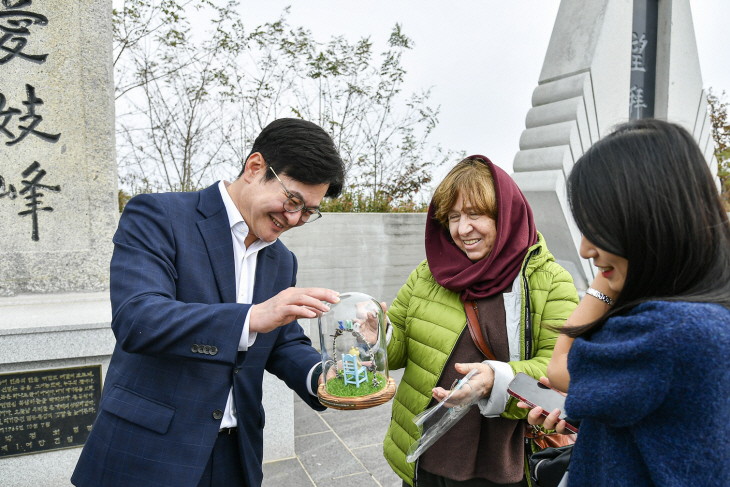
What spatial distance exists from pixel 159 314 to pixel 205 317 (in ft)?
0.42

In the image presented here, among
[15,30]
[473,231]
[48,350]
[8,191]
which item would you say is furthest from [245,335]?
[15,30]

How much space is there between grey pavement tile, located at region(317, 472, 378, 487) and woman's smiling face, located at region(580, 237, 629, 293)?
2.77m

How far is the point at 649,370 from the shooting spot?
→ 3.16 ft

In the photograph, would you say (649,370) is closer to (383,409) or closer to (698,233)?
(698,233)

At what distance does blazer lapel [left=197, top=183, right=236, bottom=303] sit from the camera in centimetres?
180

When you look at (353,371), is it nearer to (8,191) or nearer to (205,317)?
(205,317)

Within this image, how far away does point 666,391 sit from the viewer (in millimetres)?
960

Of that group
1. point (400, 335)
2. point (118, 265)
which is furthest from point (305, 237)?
point (118, 265)

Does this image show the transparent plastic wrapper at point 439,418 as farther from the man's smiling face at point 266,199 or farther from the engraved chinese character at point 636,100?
the engraved chinese character at point 636,100

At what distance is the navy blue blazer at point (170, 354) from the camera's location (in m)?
1.51

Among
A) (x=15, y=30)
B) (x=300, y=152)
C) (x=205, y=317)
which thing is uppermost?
(x=15, y=30)

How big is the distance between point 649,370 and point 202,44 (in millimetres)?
6903

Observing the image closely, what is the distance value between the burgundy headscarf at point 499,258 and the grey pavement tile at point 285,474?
2149 millimetres

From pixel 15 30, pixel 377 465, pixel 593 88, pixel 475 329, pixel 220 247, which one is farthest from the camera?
pixel 593 88
